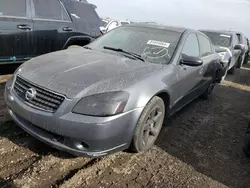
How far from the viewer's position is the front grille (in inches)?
98.9

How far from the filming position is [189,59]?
355cm

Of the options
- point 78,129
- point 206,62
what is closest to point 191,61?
point 206,62

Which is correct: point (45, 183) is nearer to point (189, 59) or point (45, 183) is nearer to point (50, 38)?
point (189, 59)

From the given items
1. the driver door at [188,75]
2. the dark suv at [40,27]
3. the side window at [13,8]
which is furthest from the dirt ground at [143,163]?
the side window at [13,8]

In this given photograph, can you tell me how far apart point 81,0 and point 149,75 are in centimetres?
475

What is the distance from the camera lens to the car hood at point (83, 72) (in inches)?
103

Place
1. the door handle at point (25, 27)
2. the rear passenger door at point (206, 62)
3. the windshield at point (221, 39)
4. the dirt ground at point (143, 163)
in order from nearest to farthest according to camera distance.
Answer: the dirt ground at point (143, 163) < the rear passenger door at point (206, 62) < the door handle at point (25, 27) < the windshield at point (221, 39)

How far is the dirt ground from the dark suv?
1.32 metres

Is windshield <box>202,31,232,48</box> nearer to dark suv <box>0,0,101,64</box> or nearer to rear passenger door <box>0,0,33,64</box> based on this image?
dark suv <box>0,0,101,64</box>

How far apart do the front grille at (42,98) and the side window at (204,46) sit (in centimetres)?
304

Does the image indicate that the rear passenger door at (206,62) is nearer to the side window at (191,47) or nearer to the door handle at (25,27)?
the side window at (191,47)

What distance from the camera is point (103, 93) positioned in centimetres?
257

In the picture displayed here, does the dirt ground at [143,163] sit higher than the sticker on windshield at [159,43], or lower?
lower

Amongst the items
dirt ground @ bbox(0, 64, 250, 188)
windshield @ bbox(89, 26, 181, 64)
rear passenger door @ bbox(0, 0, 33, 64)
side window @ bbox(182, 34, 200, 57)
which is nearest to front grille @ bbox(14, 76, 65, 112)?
dirt ground @ bbox(0, 64, 250, 188)
